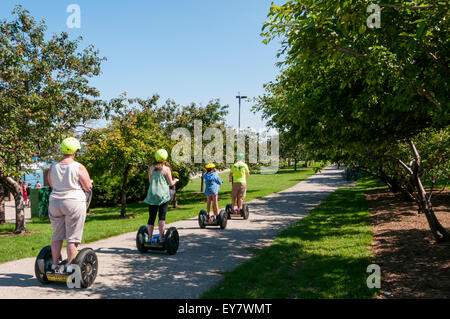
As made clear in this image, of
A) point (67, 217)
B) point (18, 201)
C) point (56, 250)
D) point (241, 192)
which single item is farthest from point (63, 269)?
point (18, 201)

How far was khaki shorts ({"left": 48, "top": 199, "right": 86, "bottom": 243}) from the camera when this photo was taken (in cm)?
428

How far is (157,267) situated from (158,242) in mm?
768

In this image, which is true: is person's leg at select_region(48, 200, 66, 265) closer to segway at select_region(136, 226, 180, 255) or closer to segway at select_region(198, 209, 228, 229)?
segway at select_region(136, 226, 180, 255)

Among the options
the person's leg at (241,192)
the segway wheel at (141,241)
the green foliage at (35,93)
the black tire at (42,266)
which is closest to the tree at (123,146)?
the green foliage at (35,93)

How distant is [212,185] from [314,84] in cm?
426

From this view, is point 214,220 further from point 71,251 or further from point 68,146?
point 68,146

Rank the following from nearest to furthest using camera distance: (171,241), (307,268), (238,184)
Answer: (307,268), (171,241), (238,184)

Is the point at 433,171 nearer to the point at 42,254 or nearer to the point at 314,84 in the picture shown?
the point at 314,84

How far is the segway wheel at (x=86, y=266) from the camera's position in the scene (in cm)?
436

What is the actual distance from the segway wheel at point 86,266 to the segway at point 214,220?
443 centimetres

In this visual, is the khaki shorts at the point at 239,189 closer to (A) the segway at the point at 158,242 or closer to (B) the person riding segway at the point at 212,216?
(B) the person riding segway at the point at 212,216

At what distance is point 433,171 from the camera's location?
9.68m

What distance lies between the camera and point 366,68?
4668 mm
